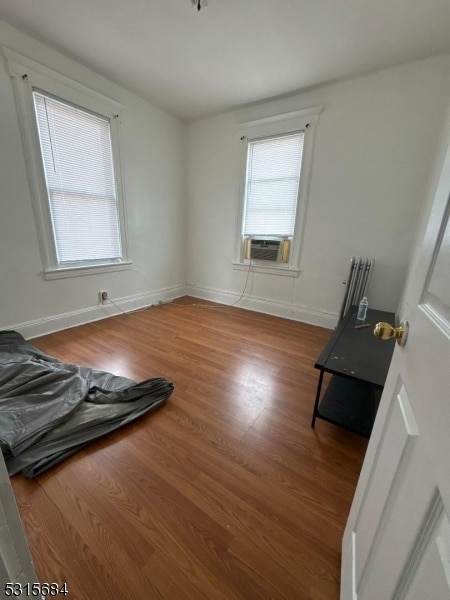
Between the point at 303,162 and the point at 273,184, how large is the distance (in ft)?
1.42

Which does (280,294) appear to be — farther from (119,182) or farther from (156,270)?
(119,182)

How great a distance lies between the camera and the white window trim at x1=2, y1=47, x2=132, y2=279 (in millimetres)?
2111

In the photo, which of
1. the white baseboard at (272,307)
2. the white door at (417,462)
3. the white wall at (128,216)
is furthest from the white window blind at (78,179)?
the white door at (417,462)

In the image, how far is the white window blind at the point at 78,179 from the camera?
2.38m

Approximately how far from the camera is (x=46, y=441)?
1.29 metres

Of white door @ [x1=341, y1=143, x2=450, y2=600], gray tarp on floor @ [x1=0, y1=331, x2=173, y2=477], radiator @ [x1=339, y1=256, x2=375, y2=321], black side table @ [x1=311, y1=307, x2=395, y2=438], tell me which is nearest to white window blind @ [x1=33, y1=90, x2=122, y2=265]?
gray tarp on floor @ [x1=0, y1=331, x2=173, y2=477]

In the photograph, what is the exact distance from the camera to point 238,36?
2016 mm

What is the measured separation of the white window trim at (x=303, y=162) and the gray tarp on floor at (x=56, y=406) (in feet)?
7.52

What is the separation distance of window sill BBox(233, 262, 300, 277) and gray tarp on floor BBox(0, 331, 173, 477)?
2254 mm

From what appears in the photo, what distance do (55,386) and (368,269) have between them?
3106mm

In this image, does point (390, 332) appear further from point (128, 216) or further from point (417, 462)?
point (128, 216)

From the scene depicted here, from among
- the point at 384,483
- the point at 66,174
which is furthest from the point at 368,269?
the point at 66,174

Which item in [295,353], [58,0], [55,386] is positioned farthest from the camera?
[295,353]

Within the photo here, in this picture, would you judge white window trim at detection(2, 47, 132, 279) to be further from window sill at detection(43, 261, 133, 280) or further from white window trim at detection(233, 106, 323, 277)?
white window trim at detection(233, 106, 323, 277)
